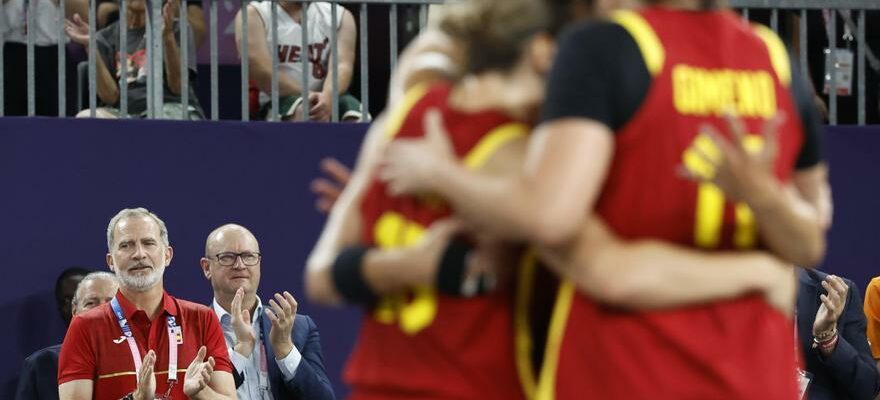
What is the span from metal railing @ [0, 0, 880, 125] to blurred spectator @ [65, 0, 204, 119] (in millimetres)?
68

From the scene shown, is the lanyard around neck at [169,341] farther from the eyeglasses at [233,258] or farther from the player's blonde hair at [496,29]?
the player's blonde hair at [496,29]

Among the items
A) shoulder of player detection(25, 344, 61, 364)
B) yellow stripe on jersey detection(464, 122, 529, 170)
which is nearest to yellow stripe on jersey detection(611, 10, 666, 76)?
yellow stripe on jersey detection(464, 122, 529, 170)

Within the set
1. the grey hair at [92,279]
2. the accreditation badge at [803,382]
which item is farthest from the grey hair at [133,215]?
the accreditation badge at [803,382]

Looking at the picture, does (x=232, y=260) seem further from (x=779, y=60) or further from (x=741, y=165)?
(x=741, y=165)

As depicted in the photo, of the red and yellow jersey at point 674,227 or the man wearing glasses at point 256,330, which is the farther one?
the man wearing glasses at point 256,330

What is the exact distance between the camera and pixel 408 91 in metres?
3.09

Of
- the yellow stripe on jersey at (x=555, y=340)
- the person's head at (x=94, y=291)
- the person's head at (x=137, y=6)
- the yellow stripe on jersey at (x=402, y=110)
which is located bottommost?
the person's head at (x=94, y=291)

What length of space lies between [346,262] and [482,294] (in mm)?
270

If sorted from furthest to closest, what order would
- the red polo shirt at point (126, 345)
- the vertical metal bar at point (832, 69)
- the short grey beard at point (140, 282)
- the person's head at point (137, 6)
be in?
the vertical metal bar at point (832, 69) → the person's head at point (137, 6) → the short grey beard at point (140, 282) → the red polo shirt at point (126, 345)

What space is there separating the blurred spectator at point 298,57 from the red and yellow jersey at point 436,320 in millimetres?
5418

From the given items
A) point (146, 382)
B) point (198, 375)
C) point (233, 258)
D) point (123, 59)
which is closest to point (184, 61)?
point (123, 59)

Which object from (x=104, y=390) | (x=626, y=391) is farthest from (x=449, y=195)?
(x=104, y=390)

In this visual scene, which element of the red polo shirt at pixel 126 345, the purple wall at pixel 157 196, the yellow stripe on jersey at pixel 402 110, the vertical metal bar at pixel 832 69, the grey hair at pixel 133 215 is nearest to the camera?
the yellow stripe on jersey at pixel 402 110

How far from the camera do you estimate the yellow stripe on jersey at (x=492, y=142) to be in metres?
2.90
